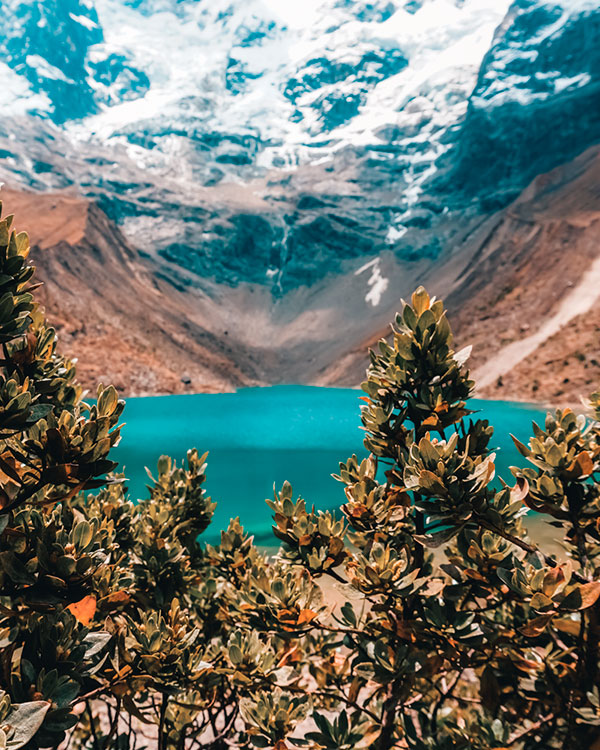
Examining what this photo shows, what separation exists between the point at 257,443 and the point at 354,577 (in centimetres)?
3994

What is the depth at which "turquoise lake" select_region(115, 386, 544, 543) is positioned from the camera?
82.4 ft

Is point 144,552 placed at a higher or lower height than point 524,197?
lower

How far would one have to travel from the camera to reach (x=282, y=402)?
265ft

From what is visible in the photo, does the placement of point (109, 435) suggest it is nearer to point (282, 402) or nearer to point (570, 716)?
point (570, 716)

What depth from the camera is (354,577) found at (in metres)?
2.52

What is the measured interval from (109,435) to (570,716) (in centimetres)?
310

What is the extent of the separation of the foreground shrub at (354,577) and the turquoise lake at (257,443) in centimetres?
543

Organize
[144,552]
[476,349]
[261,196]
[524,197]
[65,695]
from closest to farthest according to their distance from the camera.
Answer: [65,695], [144,552], [476,349], [524,197], [261,196]

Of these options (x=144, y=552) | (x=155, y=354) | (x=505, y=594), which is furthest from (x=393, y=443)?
(x=155, y=354)

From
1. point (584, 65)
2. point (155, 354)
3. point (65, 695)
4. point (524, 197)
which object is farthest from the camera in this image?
point (584, 65)

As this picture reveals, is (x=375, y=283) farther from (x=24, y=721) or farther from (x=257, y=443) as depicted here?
(x=24, y=721)

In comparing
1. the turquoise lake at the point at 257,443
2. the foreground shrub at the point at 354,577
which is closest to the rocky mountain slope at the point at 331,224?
the turquoise lake at the point at 257,443

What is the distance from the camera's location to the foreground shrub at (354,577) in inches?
75.7

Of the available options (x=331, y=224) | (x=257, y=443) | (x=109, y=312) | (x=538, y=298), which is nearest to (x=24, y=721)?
(x=257, y=443)
